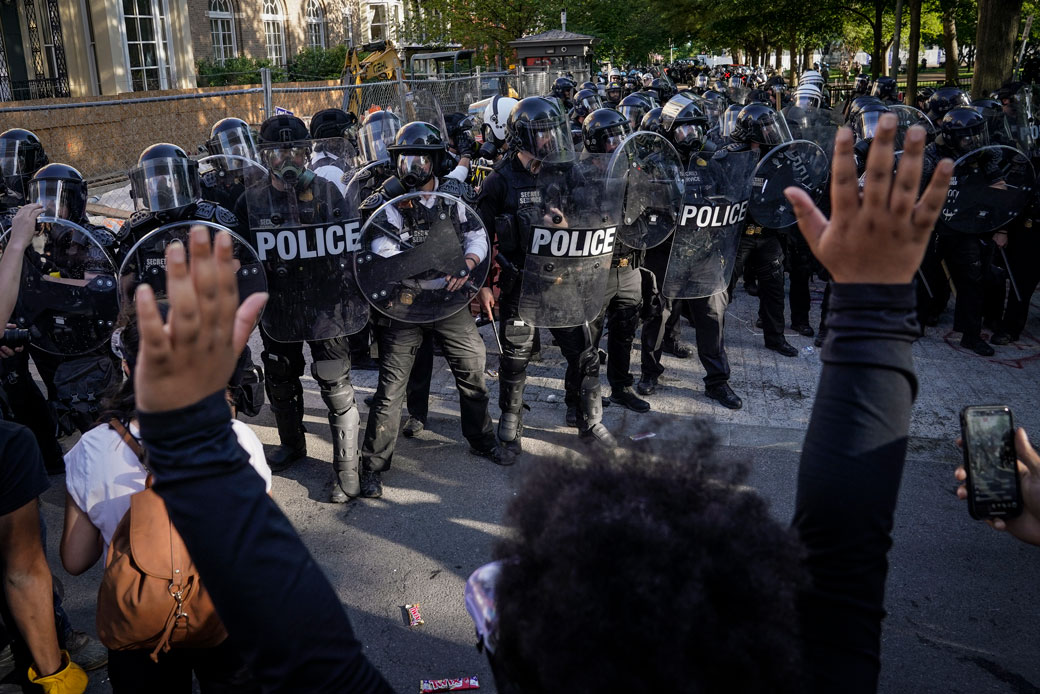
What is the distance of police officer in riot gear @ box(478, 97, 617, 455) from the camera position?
5.12 m

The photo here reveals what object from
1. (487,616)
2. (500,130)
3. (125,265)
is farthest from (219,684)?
(500,130)

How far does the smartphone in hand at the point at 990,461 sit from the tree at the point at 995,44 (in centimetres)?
1349

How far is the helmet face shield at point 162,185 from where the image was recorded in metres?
4.53

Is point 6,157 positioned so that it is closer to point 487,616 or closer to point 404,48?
point 487,616

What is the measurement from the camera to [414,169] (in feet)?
16.2

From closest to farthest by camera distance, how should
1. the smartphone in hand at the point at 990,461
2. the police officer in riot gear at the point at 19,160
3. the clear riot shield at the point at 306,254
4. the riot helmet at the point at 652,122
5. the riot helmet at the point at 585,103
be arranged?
the smartphone in hand at the point at 990,461
the clear riot shield at the point at 306,254
the police officer in riot gear at the point at 19,160
the riot helmet at the point at 652,122
the riot helmet at the point at 585,103

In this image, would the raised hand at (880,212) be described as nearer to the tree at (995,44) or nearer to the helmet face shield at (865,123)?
the helmet face shield at (865,123)

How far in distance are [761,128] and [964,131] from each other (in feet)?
5.48

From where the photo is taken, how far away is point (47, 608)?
2.88m

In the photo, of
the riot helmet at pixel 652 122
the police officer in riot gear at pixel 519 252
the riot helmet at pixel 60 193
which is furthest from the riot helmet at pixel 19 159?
the riot helmet at pixel 652 122

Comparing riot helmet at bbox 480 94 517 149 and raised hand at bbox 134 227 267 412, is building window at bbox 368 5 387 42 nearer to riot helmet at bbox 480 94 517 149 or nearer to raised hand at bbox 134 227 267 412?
riot helmet at bbox 480 94 517 149

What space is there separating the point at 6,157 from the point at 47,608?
14.2 feet

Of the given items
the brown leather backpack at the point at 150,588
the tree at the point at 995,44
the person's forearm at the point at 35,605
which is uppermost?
the tree at the point at 995,44

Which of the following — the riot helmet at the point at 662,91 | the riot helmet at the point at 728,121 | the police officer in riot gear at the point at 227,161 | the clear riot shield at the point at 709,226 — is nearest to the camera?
the clear riot shield at the point at 709,226
